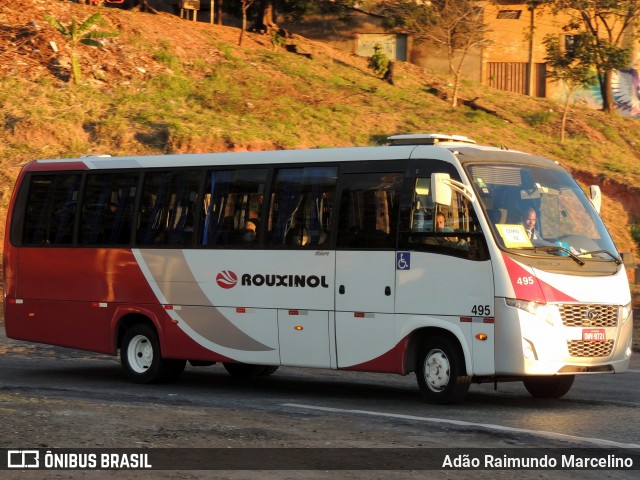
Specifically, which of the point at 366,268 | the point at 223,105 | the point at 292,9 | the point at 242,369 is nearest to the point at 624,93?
the point at 292,9

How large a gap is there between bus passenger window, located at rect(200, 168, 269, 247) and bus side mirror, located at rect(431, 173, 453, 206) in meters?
2.79

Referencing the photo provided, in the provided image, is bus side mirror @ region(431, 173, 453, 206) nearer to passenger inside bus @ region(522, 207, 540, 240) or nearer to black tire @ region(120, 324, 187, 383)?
passenger inside bus @ region(522, 207, 540, 240)

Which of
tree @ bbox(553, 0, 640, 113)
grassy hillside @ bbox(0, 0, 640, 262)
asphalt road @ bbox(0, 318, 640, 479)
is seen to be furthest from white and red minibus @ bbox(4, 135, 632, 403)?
tree @ bbox(553, 0, 640, 113)

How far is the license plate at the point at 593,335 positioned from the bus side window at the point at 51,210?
7.71m

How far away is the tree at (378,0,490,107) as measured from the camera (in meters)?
49.1

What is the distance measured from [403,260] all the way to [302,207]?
1749mm

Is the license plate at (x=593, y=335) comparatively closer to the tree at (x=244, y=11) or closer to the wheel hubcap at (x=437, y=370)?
the wheel hubcap at (x=437, y=370)

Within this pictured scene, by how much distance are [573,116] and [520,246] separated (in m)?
38.6

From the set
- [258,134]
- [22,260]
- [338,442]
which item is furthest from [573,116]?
[338,442]

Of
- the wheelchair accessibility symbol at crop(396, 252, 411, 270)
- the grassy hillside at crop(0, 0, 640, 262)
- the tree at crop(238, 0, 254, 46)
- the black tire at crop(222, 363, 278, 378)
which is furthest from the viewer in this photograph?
the tree at crop(238, 0, 254, 46)

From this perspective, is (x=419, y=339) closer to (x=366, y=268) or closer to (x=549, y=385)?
(x=366, y=268)

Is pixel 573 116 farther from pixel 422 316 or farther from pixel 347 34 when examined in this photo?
pixel 422 316

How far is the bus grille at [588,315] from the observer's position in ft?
42.2

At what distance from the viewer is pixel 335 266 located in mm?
14188
